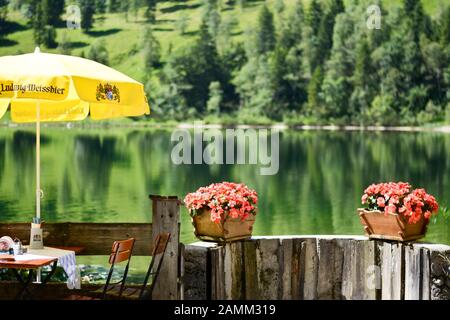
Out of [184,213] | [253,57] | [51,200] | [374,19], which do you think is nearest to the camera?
[184,213]

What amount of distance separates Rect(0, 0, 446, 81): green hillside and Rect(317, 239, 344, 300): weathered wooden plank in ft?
456

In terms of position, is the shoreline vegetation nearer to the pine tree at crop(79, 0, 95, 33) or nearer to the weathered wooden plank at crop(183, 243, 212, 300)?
the pine tree at crop(79, 0, 95, 33)

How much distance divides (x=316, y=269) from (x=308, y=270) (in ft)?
0.24

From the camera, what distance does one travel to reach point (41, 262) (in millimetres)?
6121

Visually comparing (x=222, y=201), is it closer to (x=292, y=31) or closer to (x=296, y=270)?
(x=296, y=270)

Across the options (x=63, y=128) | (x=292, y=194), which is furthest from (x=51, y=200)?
(x=63, y=128)

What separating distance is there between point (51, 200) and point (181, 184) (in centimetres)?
1220

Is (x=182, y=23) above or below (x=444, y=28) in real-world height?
above

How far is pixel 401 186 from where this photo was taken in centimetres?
742

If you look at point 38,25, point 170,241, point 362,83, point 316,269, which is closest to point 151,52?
point 38,25

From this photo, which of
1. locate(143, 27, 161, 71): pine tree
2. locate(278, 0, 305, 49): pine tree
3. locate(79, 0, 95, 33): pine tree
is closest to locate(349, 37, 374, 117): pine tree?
locate(278, 0, 305, 49): pine tree

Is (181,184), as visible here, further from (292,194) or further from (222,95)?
(222,95)
